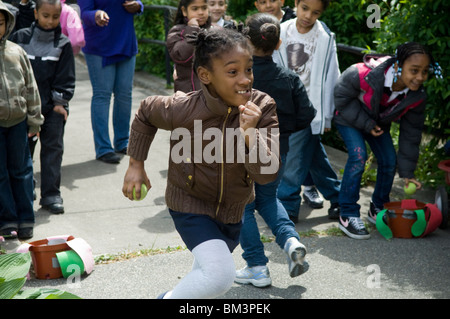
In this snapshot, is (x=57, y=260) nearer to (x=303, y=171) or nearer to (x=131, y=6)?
(x=303, y=171)

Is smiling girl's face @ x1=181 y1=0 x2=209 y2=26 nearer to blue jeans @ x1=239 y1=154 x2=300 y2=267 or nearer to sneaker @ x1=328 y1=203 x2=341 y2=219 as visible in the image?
blue jeans @ x1=239 y1=154 x2=300 y2=267

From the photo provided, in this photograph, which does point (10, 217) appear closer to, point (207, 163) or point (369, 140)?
point (207, 163)

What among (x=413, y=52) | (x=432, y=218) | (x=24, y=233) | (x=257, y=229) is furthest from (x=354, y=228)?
(x=24, y=233)

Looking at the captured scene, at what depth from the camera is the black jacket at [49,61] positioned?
5.59 m

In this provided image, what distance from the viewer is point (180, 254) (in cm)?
486

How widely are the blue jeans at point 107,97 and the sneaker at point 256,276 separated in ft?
10.1

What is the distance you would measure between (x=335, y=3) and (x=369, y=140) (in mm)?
2391

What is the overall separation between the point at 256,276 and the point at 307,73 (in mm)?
1902

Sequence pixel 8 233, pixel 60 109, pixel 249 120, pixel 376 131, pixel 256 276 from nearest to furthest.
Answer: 1. pixel 249 120
2. pixel 256 276
3. pixel 8 233
4. pixel 376 131
5. pixel 60 109

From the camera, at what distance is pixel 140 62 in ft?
38.5

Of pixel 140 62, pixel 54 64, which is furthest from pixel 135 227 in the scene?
pixel 140 62

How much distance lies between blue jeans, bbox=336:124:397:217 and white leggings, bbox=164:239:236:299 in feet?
6.88

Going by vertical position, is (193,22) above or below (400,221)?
above

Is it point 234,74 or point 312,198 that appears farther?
point 312,198
